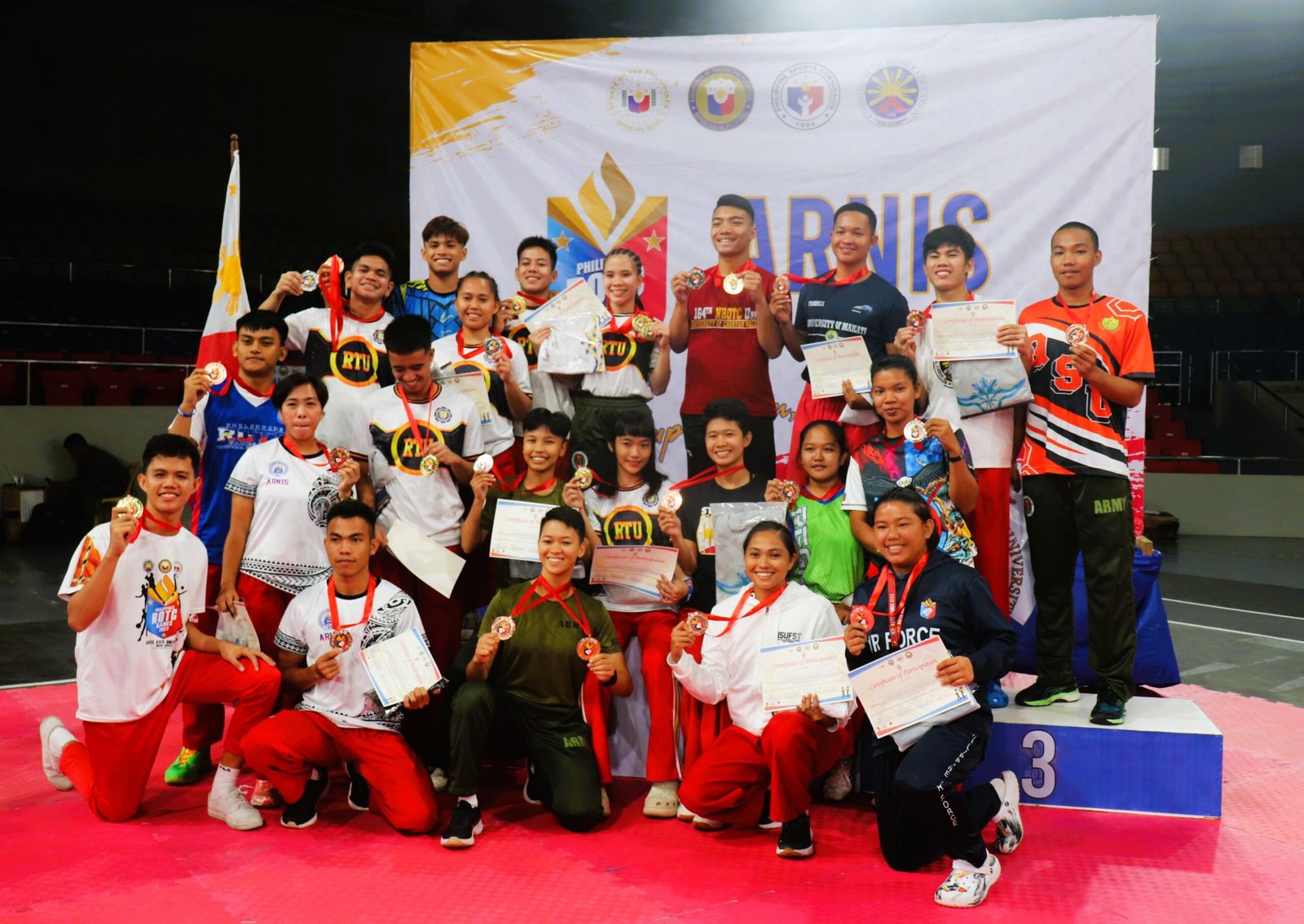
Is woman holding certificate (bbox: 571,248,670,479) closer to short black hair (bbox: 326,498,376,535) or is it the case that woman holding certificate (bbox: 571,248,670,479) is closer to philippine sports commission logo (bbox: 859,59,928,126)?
short black hair (bbox: 326,498,376,535)

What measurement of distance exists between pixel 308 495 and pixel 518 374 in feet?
3.51

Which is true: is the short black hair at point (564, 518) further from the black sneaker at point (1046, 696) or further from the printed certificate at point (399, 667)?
the black sneaker at point (1046, 696)

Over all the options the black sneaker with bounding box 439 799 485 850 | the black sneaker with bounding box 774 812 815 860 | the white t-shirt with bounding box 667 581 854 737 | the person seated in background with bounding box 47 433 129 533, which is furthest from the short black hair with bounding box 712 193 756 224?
the person seated in background with bounding box 47 433 129 533

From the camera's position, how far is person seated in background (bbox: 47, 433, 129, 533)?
11.7 metres

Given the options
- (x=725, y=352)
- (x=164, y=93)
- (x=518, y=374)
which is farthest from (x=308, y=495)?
(x=164, y=93)

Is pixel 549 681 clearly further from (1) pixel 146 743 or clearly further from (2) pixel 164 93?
(2) pixel 164 93

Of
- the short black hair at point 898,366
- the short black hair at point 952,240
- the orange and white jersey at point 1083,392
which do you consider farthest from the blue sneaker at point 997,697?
the short black hair at point 952,240

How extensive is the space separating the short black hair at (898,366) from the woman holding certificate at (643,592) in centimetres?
98

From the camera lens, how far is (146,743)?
397cm

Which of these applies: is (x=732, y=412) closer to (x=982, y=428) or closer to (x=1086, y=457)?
(x=982, y=428)

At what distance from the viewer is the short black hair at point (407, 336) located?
448cm

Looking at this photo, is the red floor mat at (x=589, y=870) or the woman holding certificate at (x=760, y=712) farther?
the woman holding certificate at (x=760, y=712)

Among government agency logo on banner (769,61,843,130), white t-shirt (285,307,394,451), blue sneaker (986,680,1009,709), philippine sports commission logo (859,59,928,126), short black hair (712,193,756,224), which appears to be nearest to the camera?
blue sneaker (986,680,1009,709)

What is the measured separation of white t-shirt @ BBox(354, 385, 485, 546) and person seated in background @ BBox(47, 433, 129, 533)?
27.5 ft
